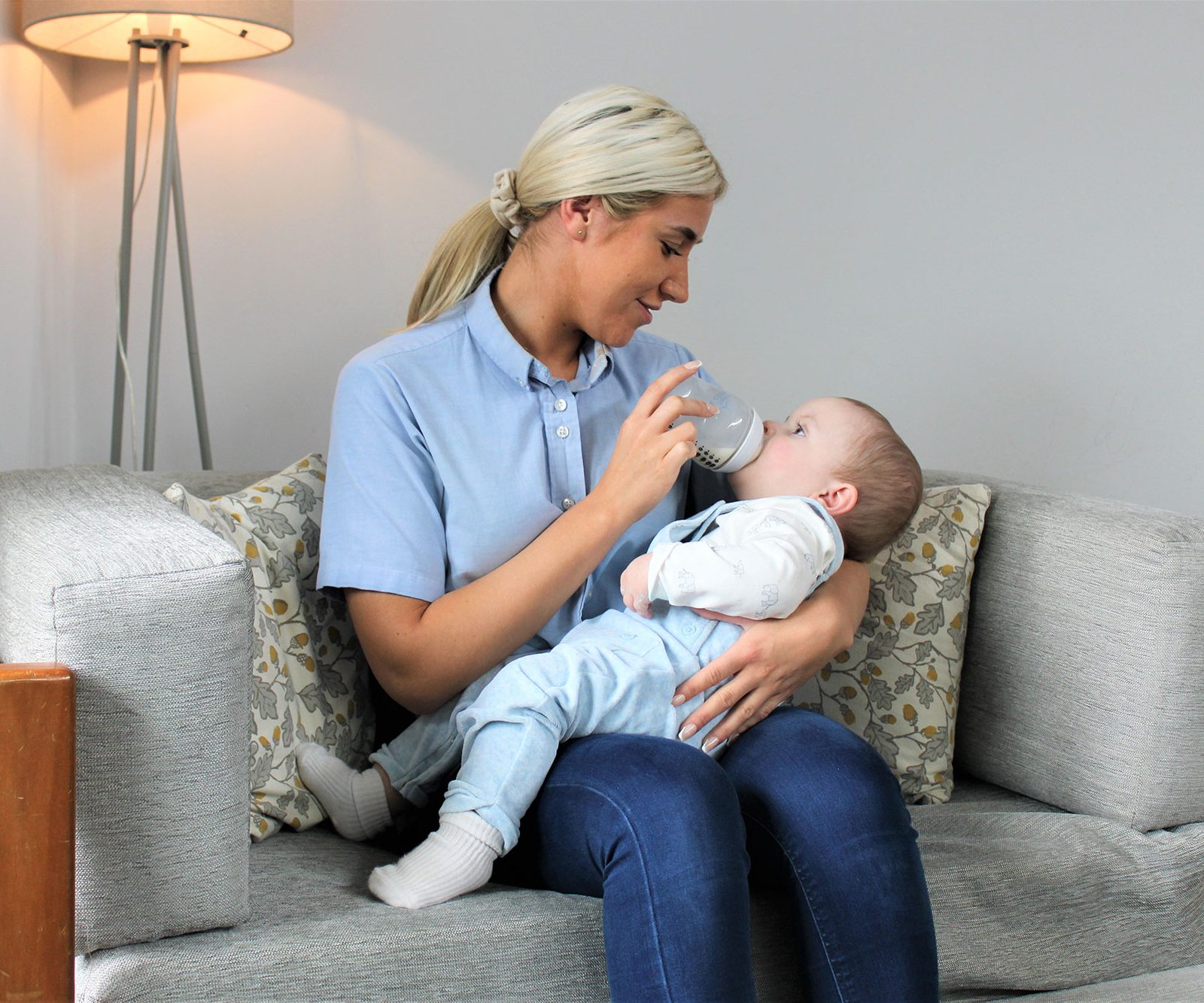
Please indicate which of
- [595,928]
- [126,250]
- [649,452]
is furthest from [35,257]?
[595,928]

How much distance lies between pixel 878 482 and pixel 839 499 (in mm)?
55

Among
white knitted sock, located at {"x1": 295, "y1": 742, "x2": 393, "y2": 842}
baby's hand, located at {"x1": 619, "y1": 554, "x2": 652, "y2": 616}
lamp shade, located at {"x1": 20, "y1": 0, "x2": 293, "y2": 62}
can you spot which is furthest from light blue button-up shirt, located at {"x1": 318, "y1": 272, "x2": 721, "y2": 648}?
lamp shade, located at {"x1": 20, "y1": 0, "x2": 293, "y2": 62}

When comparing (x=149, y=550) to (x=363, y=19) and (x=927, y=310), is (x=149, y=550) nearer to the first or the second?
(x=363, y=19)

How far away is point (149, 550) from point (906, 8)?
6.08 feet

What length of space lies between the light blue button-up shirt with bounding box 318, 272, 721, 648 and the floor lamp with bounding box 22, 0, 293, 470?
75 cm

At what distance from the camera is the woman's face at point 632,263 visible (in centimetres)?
139

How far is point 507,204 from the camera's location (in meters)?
1.47

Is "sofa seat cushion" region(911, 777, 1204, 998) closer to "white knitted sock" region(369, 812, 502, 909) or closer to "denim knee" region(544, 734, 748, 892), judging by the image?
"denim knee" region(544, 734, 748, 892)

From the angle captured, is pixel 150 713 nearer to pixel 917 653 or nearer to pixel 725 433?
pixel 725 433

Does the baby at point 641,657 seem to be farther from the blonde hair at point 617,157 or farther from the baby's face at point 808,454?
the blonde hair at point 617,157

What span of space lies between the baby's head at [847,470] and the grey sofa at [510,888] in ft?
0.84

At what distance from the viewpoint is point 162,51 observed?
202 centimetres

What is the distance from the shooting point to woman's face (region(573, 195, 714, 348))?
1.39m

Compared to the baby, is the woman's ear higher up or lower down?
higher up
